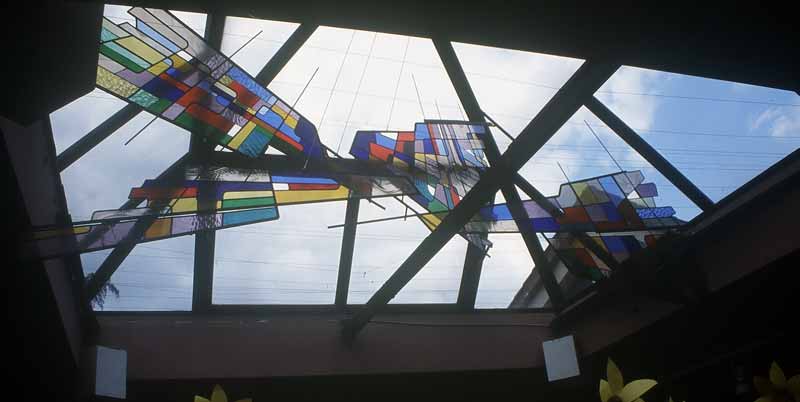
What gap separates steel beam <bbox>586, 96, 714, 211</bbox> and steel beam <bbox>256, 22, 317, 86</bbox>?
166cm

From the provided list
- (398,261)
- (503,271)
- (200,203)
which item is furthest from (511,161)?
(503,271)

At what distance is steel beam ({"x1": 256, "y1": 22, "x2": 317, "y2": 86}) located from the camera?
3.35 meters


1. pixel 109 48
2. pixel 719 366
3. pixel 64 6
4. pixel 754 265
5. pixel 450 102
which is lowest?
pixel 719 366

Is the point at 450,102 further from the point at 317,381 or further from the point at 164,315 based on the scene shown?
the point at 164,315

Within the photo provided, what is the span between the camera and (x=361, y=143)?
3.26 metres

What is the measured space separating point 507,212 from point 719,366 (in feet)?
7.08

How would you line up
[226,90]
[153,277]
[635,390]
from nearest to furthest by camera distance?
[635,390] → [226,90] → [153,277]

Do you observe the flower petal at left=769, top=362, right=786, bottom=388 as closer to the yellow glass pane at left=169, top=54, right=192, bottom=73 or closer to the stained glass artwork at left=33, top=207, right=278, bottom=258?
the stained glass artwork at left=33, top=207, right=278, bottom=258

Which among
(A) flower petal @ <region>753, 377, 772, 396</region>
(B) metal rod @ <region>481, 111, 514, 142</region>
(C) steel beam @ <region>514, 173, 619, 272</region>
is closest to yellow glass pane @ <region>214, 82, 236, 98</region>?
(B) metal rod @ <region>481, 111, 514, 142</region>

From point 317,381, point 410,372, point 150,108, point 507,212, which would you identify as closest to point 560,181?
point 507,212

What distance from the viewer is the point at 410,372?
443 centimetres

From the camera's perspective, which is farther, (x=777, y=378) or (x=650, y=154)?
(x=650, y=154)

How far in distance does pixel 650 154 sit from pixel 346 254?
2.10 meters

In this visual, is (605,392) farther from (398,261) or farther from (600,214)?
(398,261)
